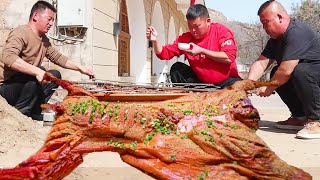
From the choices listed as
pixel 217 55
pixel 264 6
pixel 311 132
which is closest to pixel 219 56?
pixel 217 55

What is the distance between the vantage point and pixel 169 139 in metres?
2.05

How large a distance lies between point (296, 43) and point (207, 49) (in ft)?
2.95

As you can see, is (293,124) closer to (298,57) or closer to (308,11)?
(298,57)

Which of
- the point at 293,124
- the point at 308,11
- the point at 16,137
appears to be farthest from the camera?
the point at 308,11

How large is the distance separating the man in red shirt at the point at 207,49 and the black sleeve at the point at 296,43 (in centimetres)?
56

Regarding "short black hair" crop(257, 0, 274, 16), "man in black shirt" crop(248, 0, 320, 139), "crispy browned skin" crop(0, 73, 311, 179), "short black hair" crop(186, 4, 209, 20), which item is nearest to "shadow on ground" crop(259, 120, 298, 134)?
"man in black shirt" crop(248, 0, 320, 139)

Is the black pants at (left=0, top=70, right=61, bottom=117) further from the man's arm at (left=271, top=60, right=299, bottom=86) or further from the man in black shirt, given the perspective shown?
the man's arm at (left=271, top=60, right=299, bottom=86)

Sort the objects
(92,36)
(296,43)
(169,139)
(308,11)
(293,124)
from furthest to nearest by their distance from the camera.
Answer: (308,11), (92,36), (293,124), (296,43), (169,139)

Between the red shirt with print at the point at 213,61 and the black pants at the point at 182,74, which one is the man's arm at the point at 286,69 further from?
the black pants at the point at 182,74

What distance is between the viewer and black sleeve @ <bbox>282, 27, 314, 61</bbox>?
4.24 meters

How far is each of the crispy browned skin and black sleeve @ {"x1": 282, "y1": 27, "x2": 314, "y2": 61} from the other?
7.33 feet

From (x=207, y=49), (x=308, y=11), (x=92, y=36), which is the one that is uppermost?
(x=308, y=11)

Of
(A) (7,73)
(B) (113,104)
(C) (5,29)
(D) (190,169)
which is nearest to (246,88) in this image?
(D) (190,169)

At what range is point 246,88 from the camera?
2.22m
